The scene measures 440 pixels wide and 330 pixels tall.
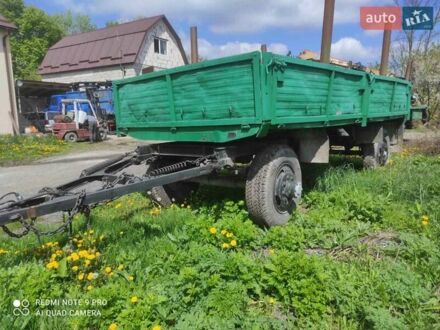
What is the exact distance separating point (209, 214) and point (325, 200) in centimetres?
163

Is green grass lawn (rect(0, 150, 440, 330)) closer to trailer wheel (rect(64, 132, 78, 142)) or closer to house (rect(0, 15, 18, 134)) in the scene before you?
trailer wheel (rect(64, 132, 78, 142))

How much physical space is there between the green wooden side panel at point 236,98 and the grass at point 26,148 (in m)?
7.99

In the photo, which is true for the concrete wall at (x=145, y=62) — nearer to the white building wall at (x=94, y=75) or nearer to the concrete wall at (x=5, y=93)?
the white building wall at (x=94, y=75)

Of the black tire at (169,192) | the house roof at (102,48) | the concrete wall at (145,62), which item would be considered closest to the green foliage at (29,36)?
the house roof at (102,48)

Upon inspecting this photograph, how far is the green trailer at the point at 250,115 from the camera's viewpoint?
12.8 ft

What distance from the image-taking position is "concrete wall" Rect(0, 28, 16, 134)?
16781 millimetres

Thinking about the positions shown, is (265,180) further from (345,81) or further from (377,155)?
(377,155)

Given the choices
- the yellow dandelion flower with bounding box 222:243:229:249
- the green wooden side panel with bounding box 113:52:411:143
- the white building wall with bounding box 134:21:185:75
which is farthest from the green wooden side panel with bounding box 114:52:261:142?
the white building wall with bounding box 134:21:185:75

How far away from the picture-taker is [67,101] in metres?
18.5

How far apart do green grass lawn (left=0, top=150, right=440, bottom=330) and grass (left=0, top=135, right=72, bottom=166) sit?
861 cm

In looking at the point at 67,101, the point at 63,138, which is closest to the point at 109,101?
the point at 67,101

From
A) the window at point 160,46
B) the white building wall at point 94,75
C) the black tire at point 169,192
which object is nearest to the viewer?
the black tire at point 169,192

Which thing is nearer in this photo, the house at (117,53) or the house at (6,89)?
the house at (6,89)

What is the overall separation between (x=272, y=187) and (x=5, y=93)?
16.6 m
